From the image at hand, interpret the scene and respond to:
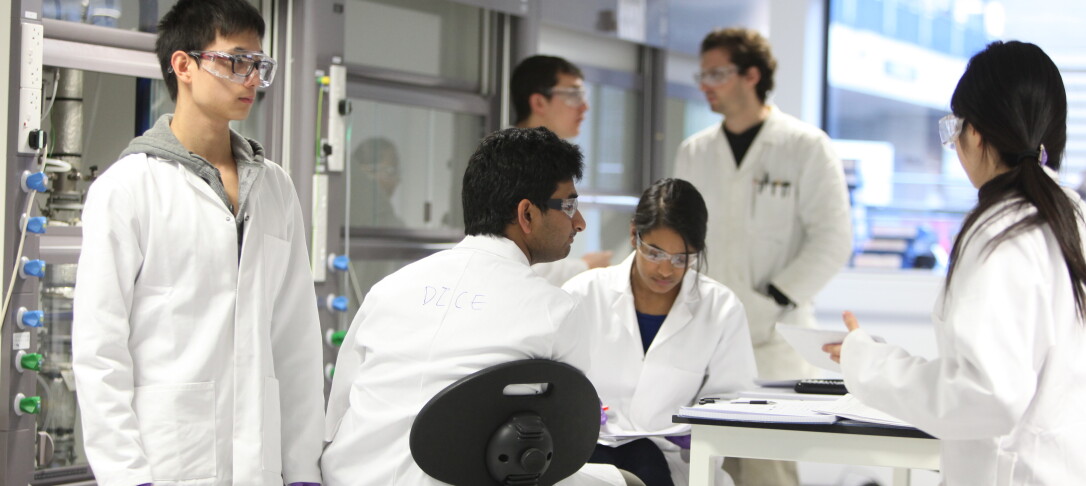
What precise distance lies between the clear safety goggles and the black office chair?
81.5 inches

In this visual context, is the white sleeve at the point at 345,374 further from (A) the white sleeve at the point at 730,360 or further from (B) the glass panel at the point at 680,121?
(B) the glass panel at the point at 680,121

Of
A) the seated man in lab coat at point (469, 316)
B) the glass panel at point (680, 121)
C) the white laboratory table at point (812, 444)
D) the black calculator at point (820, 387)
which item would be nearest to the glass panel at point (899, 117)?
the glass panel at point (680, 121)

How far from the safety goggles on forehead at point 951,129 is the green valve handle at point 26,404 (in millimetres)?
2188

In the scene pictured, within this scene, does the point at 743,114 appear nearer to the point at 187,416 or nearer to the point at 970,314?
the point at 970,314

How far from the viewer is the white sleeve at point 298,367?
189 centimetres

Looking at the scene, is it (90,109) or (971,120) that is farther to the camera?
(90,109)

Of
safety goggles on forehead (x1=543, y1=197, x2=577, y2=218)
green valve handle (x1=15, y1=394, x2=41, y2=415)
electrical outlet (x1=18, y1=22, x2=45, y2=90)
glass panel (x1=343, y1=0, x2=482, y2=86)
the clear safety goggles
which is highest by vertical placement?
glass panel (x1=343, y1=0, x2=482, y2=86)

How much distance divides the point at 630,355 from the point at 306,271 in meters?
0.87

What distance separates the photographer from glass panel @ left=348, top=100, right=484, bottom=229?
11.8 ft

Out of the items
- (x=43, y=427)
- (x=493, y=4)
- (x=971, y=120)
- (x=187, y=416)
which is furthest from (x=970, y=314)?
(x=493, y=4)

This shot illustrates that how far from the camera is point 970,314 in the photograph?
151cm

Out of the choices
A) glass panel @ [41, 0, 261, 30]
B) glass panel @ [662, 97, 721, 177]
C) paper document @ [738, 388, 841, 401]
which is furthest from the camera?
glass panel @ [662, 97, 721, 177]

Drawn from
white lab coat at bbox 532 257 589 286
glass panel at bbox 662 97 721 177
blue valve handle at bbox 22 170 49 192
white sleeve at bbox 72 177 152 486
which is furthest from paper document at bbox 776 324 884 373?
glass panel at bbox 662 97 721 177

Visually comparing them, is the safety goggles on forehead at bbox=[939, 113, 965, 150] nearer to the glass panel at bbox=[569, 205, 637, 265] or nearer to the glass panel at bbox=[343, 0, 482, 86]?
the glass panel at bbox=[343, 0, 482, 86]
